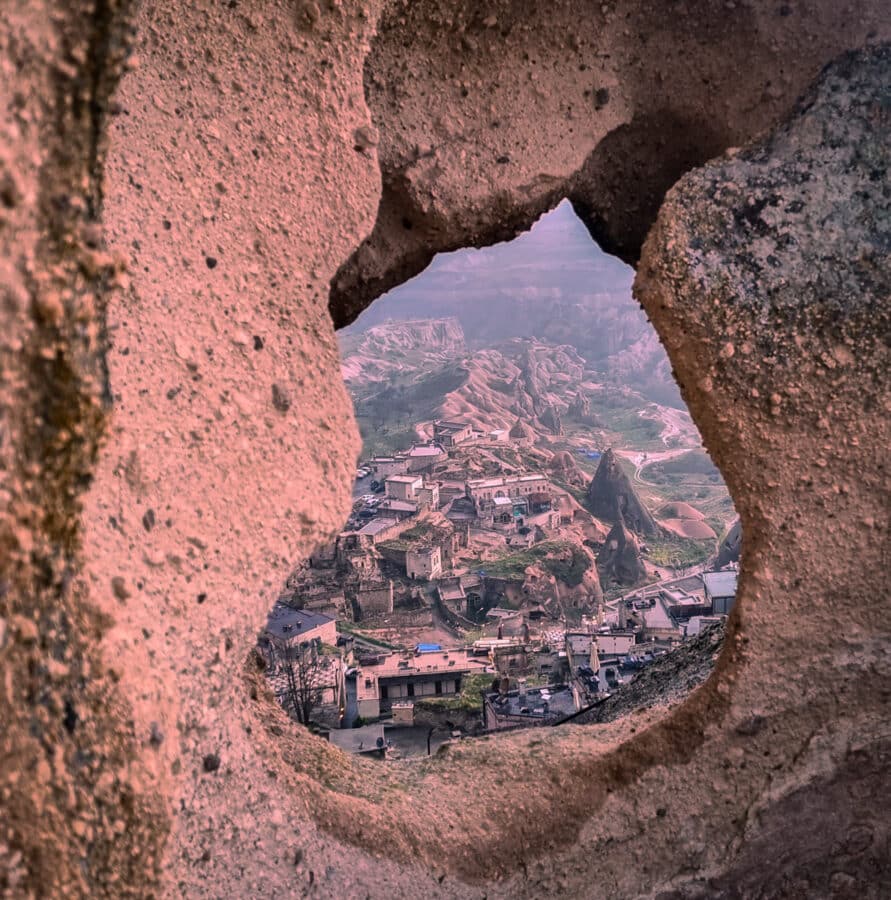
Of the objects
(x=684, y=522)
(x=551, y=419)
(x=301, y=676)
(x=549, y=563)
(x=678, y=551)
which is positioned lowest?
(x=678, y=551)

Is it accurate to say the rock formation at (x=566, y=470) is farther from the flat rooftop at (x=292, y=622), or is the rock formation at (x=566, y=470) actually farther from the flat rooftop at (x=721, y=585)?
the flat rooftop at (x=292, y=622)

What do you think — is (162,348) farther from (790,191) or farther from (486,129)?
(790,191)

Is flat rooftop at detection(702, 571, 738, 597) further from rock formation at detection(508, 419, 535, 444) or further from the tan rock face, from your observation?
rock formation at detection(508, 419, 535, 444)

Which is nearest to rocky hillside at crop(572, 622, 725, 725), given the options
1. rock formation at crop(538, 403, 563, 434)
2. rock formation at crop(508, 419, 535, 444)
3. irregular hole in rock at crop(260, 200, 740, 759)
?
irregular hole in rock at crop(260, 200, 740, 759)

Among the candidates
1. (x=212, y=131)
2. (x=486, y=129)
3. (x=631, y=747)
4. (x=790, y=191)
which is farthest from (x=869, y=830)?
(x=212, y=131)

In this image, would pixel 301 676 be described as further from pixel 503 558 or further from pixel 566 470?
pixel 566 470

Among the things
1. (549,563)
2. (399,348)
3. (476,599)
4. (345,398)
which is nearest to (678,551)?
(549,563)
